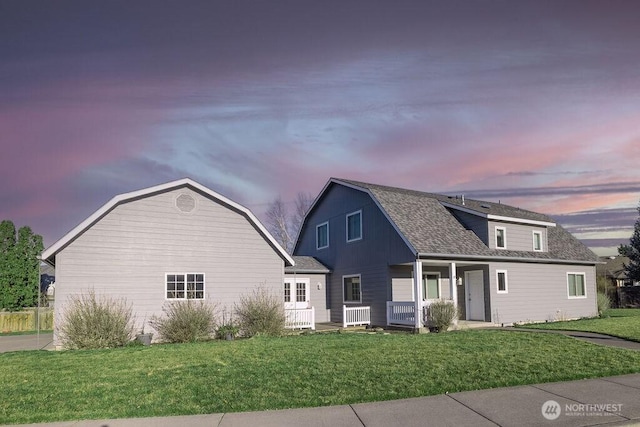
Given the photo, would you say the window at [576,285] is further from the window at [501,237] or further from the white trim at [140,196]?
the white trim at [140,196]

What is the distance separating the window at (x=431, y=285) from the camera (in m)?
22.4

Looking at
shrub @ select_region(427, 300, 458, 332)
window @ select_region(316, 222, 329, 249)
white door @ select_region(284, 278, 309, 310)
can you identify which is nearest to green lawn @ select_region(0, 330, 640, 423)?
shrub @ select_region(427, 300, 458, 332)

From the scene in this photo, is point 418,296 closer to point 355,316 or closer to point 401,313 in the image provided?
point 401,313

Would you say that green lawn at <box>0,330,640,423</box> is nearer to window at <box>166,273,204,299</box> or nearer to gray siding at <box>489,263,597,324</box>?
window at <box>166,273,204,299</box>

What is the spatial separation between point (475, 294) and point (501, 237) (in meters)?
2.86

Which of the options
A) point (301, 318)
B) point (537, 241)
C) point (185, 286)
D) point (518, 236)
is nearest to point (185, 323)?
point (185, 286)

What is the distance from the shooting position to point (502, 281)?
22.4m

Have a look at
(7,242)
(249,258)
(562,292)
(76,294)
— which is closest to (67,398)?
(76,294)

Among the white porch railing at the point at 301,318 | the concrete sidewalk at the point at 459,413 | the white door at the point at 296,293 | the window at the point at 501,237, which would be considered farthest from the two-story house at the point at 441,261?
the concrete sidewalk at the point at 459,413

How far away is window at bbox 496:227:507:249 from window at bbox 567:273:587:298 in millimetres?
4762

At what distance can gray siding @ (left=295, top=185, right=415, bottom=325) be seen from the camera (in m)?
21.5

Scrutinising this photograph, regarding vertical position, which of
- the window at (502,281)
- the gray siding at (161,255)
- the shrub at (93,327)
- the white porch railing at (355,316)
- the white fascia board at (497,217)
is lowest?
the white porch railing at (355,316)

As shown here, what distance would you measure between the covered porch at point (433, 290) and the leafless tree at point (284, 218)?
25.8 m

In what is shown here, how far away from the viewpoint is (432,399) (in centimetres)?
757
